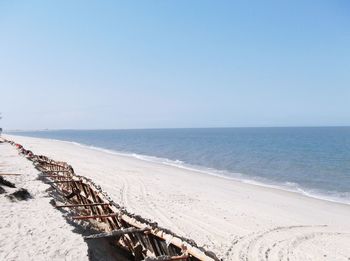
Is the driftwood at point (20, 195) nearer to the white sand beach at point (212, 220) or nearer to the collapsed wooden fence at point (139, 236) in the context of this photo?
the white sand beach at point (212, 220)

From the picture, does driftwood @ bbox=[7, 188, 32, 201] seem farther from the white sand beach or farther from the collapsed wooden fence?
the collapsed wooden fence

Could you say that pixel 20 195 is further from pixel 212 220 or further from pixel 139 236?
pixel 212 220

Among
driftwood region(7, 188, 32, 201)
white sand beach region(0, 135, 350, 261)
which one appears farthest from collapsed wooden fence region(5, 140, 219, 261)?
driftwood region(7, 188, 32, 201)

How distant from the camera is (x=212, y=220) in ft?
41.4

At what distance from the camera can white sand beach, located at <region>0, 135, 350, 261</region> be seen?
21.9 ft

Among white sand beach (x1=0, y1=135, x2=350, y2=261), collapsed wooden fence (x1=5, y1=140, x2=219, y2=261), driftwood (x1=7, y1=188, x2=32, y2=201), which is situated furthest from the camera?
driftwood (x1=7, y1=188, x2=32, y2=201)

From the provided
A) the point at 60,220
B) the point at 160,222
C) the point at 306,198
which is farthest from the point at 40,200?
the point at 306,198

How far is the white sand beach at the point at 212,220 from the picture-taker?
21.9 ft

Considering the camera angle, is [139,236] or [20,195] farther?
[20,195]

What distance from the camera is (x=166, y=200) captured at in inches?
619

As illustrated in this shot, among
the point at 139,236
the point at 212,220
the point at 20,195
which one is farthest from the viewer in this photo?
the point at 212,220

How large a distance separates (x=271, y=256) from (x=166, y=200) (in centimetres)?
696

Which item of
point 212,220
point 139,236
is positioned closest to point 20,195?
point 139,236

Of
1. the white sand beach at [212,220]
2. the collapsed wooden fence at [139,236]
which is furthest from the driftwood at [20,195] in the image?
the collapsed wooden fence at [139,236]
